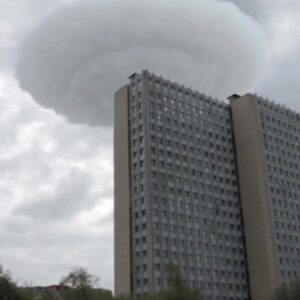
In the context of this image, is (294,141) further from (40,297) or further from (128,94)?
(40,297)

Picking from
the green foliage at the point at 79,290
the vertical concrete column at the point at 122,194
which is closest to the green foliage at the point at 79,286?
the green foliage at the point at 79,290

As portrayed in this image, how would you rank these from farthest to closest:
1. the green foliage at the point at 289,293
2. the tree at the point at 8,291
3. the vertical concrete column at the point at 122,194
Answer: the vertical concrete column at the point at 122,194
the green foliage at the point at 289,293
the tree at the point at 8,291

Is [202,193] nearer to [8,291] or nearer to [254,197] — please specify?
[254,197]

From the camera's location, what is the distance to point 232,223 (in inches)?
4395

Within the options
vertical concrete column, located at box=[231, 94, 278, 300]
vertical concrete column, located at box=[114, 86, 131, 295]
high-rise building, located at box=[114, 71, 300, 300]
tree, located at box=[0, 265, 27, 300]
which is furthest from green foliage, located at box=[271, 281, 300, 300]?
tree, located at box=[0, 265, 27, 300]

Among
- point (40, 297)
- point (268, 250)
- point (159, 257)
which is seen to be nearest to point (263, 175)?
point (268, 250)

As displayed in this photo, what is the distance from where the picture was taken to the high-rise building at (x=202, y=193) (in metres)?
99.3

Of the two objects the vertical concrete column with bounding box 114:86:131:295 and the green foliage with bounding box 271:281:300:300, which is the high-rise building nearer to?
the vertical concrete column with bounding box 114:86:131:295

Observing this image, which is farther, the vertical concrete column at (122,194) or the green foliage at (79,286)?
the vertical concrete column at (122,194)

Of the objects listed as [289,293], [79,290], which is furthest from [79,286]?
[289,293]

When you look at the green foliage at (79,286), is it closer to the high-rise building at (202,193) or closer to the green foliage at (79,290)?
the green foliage at (79,290)

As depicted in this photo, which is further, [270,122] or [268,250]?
[270,122]

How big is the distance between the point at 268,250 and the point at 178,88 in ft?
126

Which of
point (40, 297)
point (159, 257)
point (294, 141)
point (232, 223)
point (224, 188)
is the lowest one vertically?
point (40, 297)
